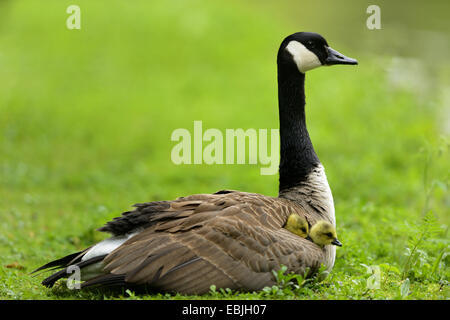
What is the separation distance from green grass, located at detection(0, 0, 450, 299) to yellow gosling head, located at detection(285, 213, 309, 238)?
0.51 meters

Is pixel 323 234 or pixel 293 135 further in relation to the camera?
pixel 293 135

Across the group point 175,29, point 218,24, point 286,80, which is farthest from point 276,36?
point 286,80

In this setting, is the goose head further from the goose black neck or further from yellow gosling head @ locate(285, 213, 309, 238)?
yellow gosling head @ locate(285, 213, 309, 238)

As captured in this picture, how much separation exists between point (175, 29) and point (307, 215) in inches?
707

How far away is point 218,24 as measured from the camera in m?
23.8

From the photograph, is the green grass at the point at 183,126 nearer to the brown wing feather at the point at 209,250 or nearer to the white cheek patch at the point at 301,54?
the brown wing feather at the point at 209,250

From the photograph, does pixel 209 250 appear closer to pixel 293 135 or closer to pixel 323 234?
pixel 323 234

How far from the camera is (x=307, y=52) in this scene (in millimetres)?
7031

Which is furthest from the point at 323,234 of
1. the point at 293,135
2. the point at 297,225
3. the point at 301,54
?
the point at 301,54

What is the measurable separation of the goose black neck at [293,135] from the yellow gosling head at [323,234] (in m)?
0.87

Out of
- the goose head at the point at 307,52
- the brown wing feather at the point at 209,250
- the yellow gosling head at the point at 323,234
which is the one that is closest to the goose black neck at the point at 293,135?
the goose head at the point at 307,52

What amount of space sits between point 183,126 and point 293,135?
9377mm

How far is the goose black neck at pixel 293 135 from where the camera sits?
6891mm
